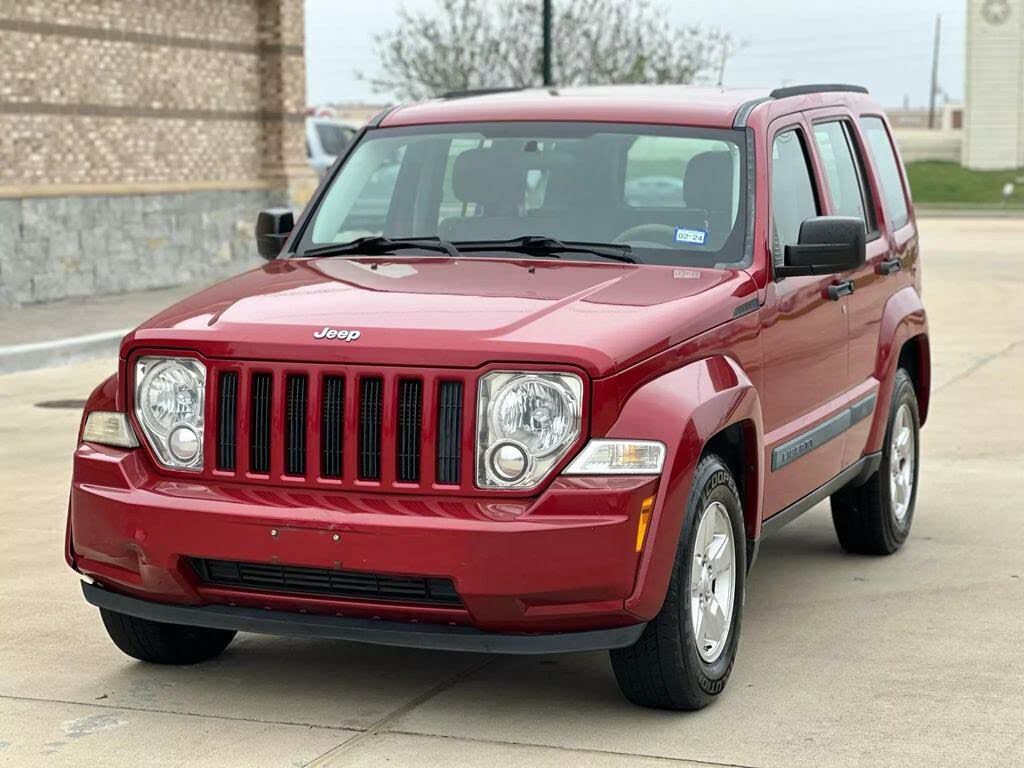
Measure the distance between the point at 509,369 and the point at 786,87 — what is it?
2727mm

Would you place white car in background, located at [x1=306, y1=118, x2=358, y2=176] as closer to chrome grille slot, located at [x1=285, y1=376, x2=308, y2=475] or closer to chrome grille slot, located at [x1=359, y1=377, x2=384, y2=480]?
chrome grille slot, located at [x1=285, y1=376, x2=308, y2=475]

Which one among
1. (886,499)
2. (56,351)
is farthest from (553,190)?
(56,351)

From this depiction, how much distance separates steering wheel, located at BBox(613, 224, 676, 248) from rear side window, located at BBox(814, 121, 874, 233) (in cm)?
118

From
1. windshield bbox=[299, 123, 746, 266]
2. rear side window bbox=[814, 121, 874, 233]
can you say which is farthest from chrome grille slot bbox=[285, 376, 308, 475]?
rear side window bbox=[814, 121, 874, 233]

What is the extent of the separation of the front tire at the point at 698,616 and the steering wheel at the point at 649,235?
101cm

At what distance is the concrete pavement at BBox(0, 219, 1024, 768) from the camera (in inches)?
202

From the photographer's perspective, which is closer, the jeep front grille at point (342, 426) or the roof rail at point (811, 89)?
the jeep front grille at point (342, 426)

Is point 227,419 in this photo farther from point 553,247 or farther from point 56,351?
point 56,351

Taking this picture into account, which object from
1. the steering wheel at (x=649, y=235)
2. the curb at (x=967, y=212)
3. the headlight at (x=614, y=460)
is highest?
the steering wheel at (x=649, y=235)

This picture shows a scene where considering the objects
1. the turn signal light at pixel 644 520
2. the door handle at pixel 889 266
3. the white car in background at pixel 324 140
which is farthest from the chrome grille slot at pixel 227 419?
the white car in background at pixel 324 140

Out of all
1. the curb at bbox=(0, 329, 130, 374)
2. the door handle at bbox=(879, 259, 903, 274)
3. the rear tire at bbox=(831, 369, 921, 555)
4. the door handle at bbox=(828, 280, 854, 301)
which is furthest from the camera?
the curb at bbox=(0, 329, 130, 374)

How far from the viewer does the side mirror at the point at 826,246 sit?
6.27 metres

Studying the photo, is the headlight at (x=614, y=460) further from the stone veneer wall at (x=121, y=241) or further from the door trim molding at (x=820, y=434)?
the stone veneer wall at (x=121, y=241)

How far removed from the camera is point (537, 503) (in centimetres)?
498
